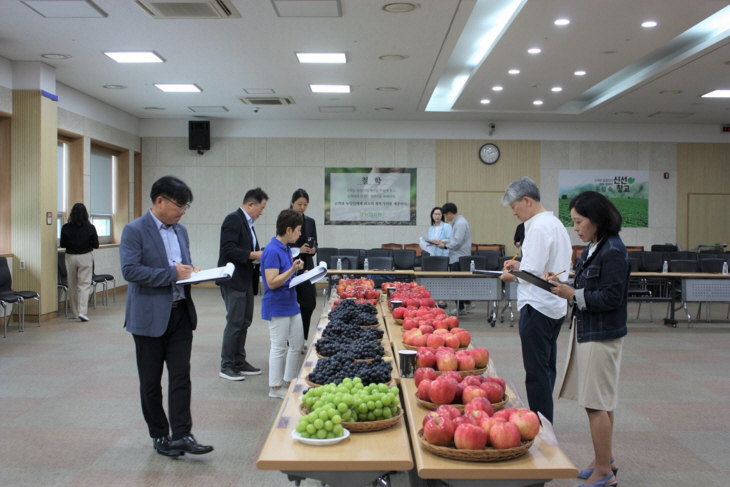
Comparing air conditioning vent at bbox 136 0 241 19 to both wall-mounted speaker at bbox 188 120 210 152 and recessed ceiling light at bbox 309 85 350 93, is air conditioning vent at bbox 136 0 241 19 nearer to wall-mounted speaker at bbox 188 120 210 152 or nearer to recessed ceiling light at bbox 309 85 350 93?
recessed ceiling light at bbox 309 85 350 93

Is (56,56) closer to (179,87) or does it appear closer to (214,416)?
(179,87)

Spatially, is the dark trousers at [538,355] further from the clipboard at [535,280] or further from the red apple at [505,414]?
the red apple at [505,414]

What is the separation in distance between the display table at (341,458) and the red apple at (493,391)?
1.51ft

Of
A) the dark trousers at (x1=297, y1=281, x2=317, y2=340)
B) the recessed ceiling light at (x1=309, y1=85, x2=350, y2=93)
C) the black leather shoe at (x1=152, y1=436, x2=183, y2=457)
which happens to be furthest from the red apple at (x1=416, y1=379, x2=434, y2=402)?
the recessed ceiling light at (x1=309, y1=85, x2=350, y2=93)

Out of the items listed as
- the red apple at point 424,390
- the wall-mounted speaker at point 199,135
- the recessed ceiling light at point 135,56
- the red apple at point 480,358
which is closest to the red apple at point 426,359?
the red apple at point 480,358

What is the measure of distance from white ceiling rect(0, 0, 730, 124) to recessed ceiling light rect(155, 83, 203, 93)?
0.60 ft

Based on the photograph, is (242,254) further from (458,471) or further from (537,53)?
(537,53)

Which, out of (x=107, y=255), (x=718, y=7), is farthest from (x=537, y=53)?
(x=107, y=255)

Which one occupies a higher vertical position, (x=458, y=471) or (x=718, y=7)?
(x=718, y=7)

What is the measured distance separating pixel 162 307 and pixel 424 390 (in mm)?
1868

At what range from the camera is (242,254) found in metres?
5.96

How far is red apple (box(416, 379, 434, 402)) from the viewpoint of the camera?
2715 mm

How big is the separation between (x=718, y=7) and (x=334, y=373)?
262 inches

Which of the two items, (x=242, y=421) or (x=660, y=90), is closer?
(x=242, y=421)
